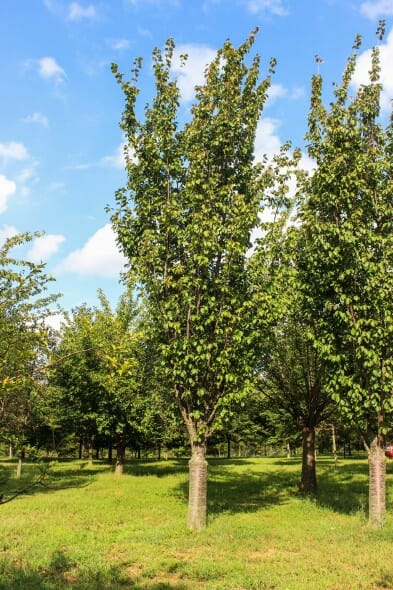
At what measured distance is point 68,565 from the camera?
369 inches

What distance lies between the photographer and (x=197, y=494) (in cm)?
1295

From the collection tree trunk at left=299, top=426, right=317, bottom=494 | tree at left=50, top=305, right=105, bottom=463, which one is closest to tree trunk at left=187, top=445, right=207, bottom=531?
tree trunk at left=299, top=426, right=317, bottom=494

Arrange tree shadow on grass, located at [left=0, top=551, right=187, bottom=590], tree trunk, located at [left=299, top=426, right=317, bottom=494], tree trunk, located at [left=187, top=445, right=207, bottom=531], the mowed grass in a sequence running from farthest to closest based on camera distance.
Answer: tree trunk, located at [left=299, top=426, right=317, bottom=494], tree trunk, located at [left=187, top=445, right=207, bottom=531], the mowed grass, tree shadow on grass, located at [left=0, top=551, right=187, bottom=590]

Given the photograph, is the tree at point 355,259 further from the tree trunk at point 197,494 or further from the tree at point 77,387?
the tree at point 77,387

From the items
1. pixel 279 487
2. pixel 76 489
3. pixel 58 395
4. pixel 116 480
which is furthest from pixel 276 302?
pixel 58 395

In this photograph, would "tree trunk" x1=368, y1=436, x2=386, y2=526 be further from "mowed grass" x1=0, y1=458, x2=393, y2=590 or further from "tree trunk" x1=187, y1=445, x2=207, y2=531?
"tree trunk" x1=187, y1=445, x2=207, y2=531

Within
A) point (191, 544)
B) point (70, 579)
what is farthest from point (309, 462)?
point (70, 579)

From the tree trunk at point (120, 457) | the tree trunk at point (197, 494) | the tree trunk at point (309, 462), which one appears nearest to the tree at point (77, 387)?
the tree trunk at point (120, 457)

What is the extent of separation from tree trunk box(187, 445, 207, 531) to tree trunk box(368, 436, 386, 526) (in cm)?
447

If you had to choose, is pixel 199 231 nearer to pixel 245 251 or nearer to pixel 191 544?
pixel 245 251

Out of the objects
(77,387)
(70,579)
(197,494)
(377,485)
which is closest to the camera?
(70,579)

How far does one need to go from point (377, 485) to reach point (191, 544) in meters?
5.33

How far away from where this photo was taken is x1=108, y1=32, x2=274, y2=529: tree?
13094 mm

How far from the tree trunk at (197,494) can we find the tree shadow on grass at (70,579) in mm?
3810
